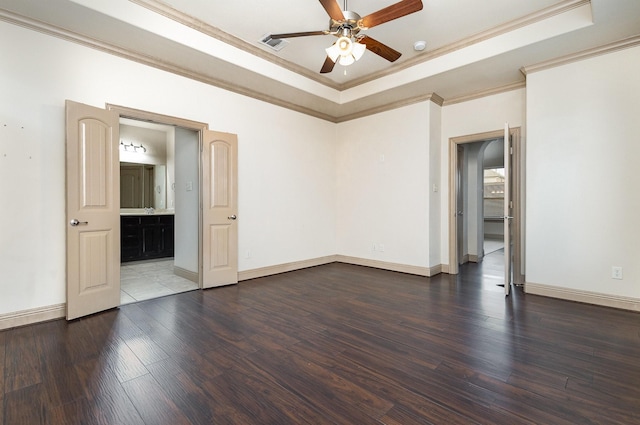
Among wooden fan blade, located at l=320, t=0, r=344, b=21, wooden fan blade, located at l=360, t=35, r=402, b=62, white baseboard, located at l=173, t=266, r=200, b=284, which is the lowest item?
white baseboard, located at l=173, t=266, r=200, b=284

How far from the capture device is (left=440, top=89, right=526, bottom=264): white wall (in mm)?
4242

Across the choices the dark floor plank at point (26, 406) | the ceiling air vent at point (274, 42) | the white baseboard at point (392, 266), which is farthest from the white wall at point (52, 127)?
the white baseboard at point (392, 266)

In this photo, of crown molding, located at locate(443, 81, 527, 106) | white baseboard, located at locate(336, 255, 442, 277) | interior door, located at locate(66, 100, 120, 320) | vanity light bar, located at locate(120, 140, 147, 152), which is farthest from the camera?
vanity light bar, located at locate(120, 140, 147, 152)

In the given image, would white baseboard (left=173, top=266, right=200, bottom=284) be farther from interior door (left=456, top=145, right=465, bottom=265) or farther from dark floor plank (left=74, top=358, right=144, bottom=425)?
interior door (left=456, top=145, right=465, bottom=265)

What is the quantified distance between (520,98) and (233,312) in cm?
471

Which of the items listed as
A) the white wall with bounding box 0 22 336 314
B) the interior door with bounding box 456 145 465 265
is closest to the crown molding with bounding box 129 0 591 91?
the white wall with bounding box 0 22 336 314

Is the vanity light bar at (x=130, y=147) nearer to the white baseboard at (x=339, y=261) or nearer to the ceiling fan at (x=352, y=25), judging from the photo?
the white baseboard at (x=339, y=261)

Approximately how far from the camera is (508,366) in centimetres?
204

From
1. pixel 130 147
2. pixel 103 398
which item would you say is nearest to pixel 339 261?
pixel 103 398

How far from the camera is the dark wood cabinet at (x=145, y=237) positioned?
563 cm

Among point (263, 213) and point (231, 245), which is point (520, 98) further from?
point (231, 245)

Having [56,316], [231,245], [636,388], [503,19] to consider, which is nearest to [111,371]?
[56,316]

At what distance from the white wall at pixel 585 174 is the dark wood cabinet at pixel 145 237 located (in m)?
6.35

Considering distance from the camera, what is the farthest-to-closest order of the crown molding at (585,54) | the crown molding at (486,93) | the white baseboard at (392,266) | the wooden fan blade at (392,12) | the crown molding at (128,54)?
the white baseboard at (392,266) < the crown molding at (486,93) < the crown molding at (585,54) < the crown molding at (128,54) < the wooden fan blade at (392,12)
